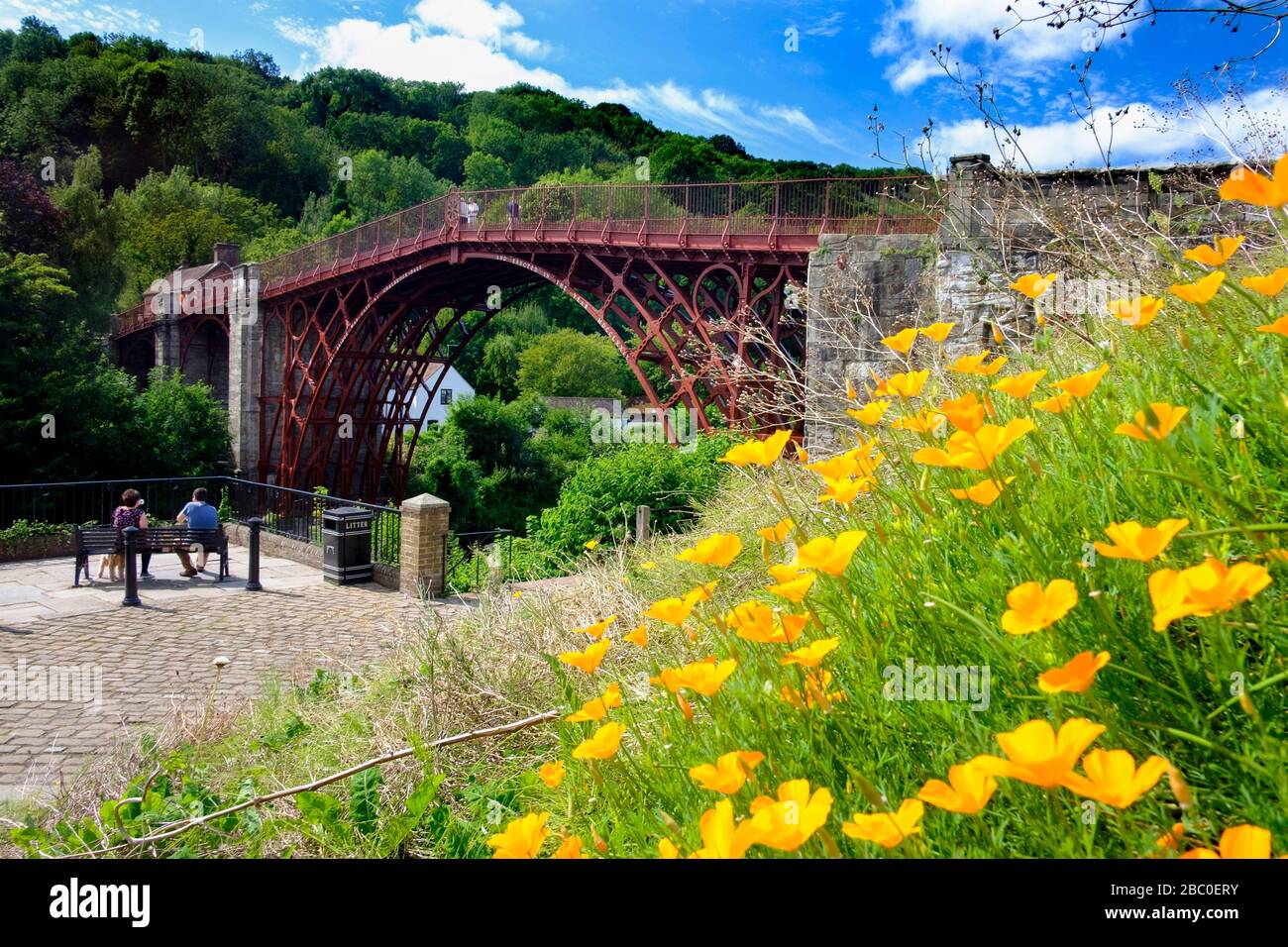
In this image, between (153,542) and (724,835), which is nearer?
(724,835)

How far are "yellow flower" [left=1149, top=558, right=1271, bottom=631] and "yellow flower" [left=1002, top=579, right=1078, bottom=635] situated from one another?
0.10 metres

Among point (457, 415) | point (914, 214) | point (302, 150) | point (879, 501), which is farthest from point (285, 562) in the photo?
point (302, 150)

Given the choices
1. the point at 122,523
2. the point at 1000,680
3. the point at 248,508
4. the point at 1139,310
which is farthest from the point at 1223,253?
the point at 248,508

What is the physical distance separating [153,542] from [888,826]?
12.0m

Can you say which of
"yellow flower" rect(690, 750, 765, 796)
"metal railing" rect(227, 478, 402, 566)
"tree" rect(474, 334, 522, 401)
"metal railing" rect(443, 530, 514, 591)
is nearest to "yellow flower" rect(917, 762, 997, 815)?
"yellow flower" rect(690, 750, 765, 796)

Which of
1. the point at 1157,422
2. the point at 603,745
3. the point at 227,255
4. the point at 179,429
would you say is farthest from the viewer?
the point at 227,255

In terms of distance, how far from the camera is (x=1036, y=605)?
1.02 m

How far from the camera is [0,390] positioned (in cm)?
2091

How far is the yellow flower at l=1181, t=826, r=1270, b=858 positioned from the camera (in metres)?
0.89

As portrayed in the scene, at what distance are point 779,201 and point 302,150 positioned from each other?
3960cm

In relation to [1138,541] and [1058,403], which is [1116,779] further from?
[1058,403]

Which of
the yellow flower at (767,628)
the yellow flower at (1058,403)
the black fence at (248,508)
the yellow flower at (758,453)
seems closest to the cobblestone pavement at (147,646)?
the black fence at (248,508)

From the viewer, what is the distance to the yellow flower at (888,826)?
0.99m
